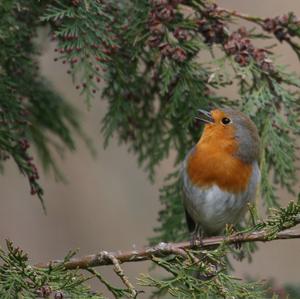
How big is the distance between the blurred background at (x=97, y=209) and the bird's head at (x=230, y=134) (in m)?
2.74

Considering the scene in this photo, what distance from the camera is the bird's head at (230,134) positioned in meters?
3.80

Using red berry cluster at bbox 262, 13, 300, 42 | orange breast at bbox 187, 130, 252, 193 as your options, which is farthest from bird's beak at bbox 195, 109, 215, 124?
red berry cluster at bbox 262, 13, 300, 42

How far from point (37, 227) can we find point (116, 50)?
3.62 meters

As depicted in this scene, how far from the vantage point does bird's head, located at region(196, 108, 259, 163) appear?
3805 millimetres

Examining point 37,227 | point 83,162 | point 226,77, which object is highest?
point 226,77

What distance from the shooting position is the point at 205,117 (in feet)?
A: 12.6

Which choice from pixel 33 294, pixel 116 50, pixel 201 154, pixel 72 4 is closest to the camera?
pixel 33 294

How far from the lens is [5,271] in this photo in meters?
2.47

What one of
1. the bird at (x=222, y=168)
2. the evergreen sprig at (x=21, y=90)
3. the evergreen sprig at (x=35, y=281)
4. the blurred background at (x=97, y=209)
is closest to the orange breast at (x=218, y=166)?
the bird at (x=222, y=168)

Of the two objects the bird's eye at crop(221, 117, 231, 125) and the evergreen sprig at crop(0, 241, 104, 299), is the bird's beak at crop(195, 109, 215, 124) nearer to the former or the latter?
the bird's eye at crop(221, 117, 231, 125)

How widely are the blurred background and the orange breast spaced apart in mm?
2773

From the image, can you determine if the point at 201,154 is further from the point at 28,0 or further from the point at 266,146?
the point at 28,0

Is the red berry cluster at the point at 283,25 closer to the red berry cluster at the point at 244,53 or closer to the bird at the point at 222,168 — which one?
the red berry cluster at the point at 244,53

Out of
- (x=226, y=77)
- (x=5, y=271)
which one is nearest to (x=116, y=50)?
(x=226, y=77)
